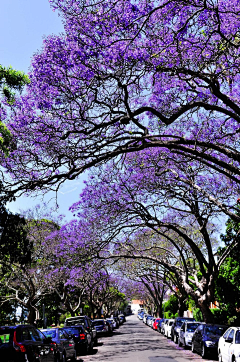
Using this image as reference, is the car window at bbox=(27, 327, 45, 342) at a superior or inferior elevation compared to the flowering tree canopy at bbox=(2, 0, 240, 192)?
inferior

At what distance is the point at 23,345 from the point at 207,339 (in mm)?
9018

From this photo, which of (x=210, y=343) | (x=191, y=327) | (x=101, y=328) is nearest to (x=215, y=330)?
(x=210, y=343)

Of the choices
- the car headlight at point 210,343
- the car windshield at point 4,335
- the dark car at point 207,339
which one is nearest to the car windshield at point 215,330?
the dark car at point 207,339

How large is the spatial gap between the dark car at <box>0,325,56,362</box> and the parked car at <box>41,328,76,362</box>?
1.77 m

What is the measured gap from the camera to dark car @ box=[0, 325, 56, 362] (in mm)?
10539

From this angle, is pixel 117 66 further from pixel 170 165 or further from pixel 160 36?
pixel 170 165

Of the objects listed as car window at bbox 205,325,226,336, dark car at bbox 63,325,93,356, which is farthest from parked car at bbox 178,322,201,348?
dark car at bbox 63,325,93,356

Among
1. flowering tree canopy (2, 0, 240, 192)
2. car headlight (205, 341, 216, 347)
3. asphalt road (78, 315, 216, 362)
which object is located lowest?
asphalt road (78, 315, 216, 362)

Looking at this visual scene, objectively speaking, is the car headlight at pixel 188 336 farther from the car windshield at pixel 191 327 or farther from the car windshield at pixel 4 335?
the car windshield at pixel 4 335

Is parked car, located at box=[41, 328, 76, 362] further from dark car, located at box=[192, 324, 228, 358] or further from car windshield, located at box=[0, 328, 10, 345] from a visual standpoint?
dark car, located at box=[192, 324, 228, 358]

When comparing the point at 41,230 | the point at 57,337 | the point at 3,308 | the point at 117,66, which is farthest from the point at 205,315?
the point at 3,308

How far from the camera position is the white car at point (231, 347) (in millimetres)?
A: 12184

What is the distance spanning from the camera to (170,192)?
19719 millimetres

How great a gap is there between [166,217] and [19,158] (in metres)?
16.0
